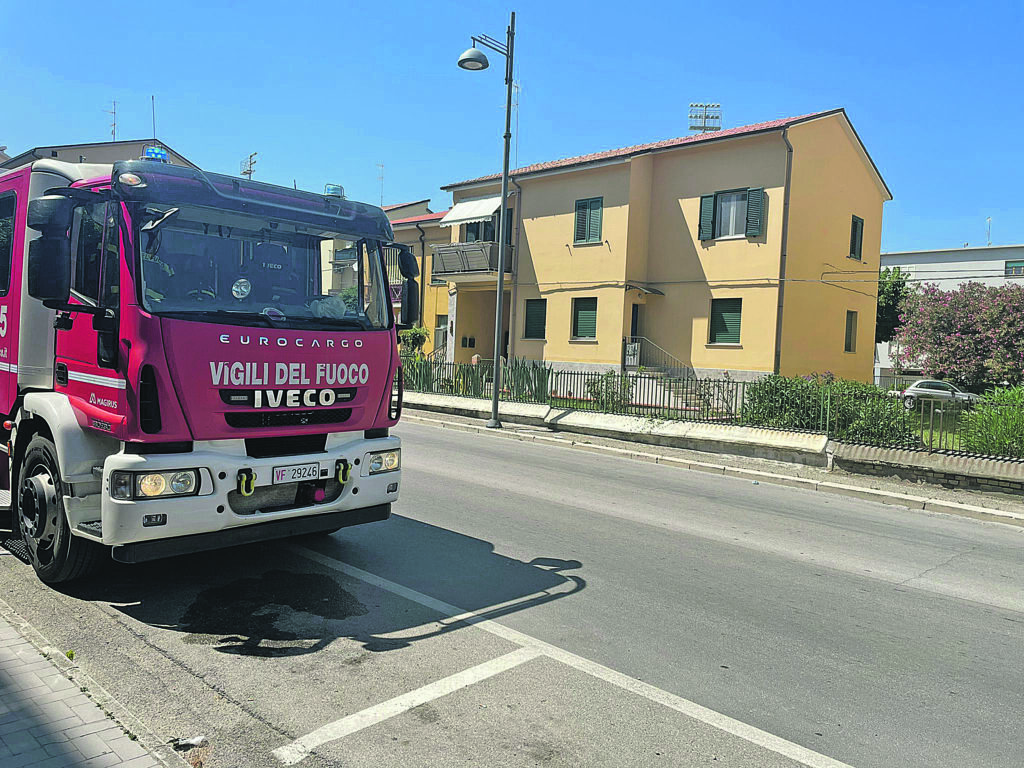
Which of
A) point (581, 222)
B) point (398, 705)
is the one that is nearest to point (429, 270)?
point (581, 222)

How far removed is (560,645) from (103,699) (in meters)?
2.48

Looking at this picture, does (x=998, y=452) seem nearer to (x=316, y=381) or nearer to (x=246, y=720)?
(x=316, y=381)

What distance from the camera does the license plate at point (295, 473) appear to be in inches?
204

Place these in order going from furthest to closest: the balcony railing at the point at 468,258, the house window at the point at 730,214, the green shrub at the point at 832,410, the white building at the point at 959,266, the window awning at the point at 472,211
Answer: the white building at the point at 959,266
the balcony railing at the point at 468,258
the window awning at the point at 472,211
the house window at the point at 730,214
the green shrub at the point at 832,410

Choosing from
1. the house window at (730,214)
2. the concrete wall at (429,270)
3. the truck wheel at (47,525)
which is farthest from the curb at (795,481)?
the concrete wall at (429,270)

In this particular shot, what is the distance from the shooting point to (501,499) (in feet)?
30.9

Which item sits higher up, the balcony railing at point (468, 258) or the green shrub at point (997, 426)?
the balcony railing at point (468, 258)

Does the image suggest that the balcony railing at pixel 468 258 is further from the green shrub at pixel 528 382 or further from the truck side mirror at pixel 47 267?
the truck side mirror at pixel 47 267

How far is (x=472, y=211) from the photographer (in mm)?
29844

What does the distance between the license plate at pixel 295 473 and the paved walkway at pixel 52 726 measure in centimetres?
163

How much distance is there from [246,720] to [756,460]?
11842 millimetres

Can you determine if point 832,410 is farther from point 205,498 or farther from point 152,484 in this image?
point 152,484

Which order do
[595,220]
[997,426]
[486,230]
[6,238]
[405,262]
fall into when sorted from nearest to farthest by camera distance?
1. [6,238]
2. [405,262]
3. [997,426]
4. [595,220]
5. [486,230]

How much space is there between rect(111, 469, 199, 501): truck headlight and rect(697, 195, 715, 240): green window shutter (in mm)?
22368
